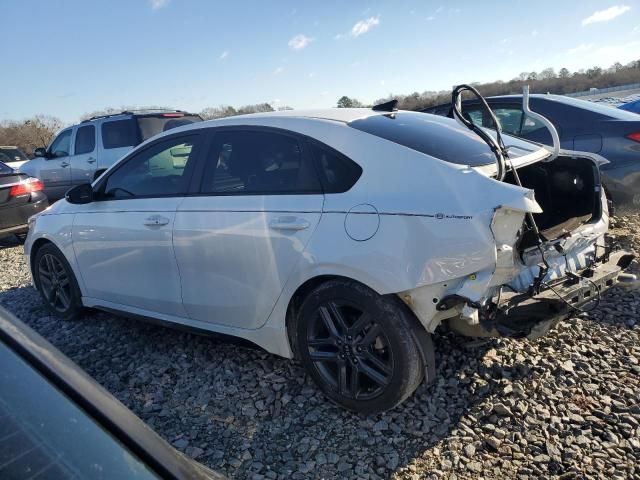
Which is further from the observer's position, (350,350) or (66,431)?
(350,350)

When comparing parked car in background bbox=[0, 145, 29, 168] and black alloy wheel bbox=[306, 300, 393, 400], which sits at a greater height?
parked car in background bbox=[0, 145, 29, 168]

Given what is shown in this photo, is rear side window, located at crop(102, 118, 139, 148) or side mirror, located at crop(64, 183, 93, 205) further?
rear side window, located at crop(102, 118, 139, 148)

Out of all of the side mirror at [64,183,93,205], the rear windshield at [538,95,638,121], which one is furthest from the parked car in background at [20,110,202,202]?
the rear windshield at [538,95,638,121]

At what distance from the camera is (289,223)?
3.03 meters

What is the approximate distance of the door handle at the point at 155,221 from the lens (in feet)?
11.9

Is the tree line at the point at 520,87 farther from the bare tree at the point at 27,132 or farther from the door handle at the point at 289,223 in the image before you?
the door handle at the point at 289,223

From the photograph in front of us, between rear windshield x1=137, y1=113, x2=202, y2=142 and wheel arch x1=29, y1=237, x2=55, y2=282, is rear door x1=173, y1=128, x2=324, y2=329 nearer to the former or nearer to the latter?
Answer: wheel arch x1=29, y1=237, x2=55, y2=282

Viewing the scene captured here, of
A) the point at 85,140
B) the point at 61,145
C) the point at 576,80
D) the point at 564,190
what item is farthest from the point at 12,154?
the point at 576,80

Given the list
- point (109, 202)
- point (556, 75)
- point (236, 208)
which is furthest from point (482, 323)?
point (556, 75)

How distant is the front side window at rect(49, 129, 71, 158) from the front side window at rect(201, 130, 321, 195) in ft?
27.5

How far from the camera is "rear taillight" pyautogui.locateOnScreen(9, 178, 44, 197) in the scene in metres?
8.02

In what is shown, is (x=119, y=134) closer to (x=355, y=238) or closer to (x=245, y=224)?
(x=245, y=224)

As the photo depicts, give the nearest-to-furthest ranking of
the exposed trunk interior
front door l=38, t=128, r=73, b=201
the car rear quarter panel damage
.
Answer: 1. the car rear quarter panel damage
2. the exposed trunk interior
3. front door l=38, t=128, r=73, b=201

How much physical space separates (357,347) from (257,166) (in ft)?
4.26
